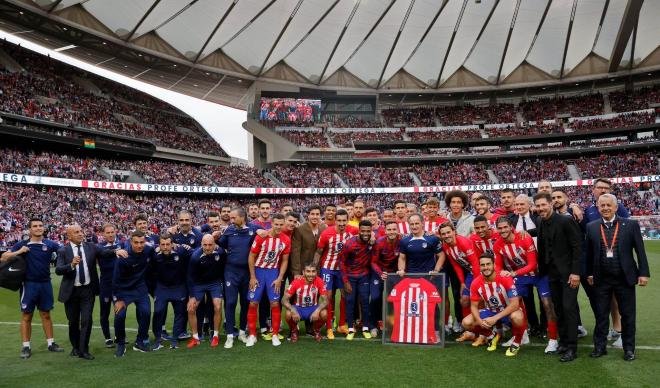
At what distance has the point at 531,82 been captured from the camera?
1907 inches

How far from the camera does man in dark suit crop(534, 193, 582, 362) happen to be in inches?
231

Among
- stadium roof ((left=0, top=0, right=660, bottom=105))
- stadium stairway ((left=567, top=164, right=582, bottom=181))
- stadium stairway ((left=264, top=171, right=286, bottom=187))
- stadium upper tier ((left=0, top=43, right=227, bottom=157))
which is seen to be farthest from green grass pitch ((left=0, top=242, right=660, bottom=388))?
stadium stairway ((left=567, top=164, right=582, bottom=181))

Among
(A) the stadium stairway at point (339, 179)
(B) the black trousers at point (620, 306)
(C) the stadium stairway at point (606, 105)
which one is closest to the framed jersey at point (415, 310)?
(B) the black trousers at point (620, 306)

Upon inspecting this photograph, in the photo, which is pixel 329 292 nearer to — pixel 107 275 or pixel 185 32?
pixel 107 275

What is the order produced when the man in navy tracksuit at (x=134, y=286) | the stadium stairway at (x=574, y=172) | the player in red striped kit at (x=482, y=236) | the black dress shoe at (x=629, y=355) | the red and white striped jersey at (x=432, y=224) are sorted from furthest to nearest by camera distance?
the stadium stairway at (x=574, y=172) < the red and white striped jersey at (x=432, y=224) < the man in navy tracksuit at (x=134, y=286) < the player in red striped kit at (x=482, y=236) < the black dress shoe at (x=629, y=355)

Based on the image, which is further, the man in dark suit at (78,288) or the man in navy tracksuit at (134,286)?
the man in navy tracksuit at (134,286)

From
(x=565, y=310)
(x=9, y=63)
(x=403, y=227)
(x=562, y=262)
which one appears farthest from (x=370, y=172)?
(x=565, y=310)

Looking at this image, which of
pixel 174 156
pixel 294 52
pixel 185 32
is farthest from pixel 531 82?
pixel 174 156

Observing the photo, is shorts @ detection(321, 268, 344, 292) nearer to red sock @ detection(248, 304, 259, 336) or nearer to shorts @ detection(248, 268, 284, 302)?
shorts @ detection(248, 268, 284, 302)

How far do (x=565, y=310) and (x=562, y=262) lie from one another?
656 millimetres

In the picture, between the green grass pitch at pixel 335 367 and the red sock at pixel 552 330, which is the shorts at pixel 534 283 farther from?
the green grass pitch at pixel 335 367

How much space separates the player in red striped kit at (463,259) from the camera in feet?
22.3

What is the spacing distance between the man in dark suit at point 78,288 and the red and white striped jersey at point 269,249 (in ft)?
8.67

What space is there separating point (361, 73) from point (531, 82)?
19.3m
